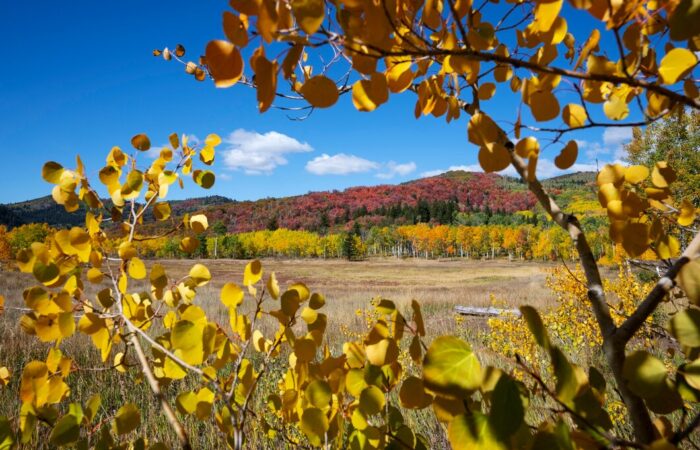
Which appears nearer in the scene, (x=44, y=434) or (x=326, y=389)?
(x=326, y=389)

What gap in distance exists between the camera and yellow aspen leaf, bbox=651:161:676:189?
503 millimetres

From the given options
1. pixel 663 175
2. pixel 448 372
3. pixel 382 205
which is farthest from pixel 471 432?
pixel 382 205

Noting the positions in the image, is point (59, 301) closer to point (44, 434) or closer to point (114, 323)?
point (114, 323)

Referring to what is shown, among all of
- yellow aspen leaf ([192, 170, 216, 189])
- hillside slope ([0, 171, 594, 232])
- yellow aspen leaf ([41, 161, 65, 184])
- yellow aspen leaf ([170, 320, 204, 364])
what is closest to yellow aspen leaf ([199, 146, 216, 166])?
yellow aspen leaf ([192, 170, 216, 189])

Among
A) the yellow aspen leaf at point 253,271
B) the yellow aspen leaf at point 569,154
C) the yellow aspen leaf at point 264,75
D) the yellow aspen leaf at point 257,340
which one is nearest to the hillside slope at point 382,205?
the yellow aspen leaf at point 257,340

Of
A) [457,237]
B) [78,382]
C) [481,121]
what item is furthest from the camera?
[457,237]

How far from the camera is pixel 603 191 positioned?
46 centimetres

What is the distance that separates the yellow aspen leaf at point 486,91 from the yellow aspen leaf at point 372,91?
0.23 m

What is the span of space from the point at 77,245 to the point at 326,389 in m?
0.50

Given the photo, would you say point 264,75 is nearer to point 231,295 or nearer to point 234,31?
point 234,31

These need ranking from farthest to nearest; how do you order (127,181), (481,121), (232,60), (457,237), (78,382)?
1. (457,237)
2. (78,382)
3. (127,181)
4. (481,121)
5. (232,60)

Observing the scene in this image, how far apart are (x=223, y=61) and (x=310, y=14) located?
0.25 feet

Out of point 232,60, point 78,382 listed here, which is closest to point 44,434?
point 78,382

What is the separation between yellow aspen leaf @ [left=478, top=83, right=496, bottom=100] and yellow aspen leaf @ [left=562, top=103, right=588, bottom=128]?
11cm
